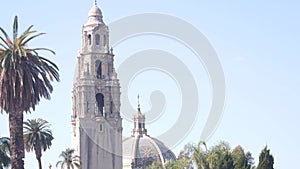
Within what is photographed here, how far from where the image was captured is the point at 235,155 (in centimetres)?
10531

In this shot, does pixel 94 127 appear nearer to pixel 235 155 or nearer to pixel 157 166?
pixel 157 166

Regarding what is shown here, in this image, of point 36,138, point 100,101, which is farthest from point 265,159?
point 100,101

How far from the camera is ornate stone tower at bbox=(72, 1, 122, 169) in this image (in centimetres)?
14575

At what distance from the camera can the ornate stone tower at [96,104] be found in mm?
145750

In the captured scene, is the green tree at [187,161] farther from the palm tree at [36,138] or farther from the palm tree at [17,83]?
the palm tree at [17,83]

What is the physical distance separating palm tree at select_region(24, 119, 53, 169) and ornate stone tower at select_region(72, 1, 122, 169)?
170 ft

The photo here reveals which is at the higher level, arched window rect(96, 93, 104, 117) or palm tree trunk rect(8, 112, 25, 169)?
→ arched window rect(96, 93, 104, 117)

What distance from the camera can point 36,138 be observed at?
300 ft

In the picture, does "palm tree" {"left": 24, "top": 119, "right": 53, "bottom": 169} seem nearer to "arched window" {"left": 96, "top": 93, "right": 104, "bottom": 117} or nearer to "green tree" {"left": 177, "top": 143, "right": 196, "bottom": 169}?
"green tree" {"left": 177, "top": 143, "right": 196, "bottom": 169}

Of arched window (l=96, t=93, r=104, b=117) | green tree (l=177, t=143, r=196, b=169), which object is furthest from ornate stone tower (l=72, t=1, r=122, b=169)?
green tree (l=177, t=143, r=196, b=169)

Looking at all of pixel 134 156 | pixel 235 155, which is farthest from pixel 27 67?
pixel 134 156

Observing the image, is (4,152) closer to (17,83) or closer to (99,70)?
(17,83)

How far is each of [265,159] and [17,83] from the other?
130 ft

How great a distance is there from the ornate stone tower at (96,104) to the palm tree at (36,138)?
5181cm
